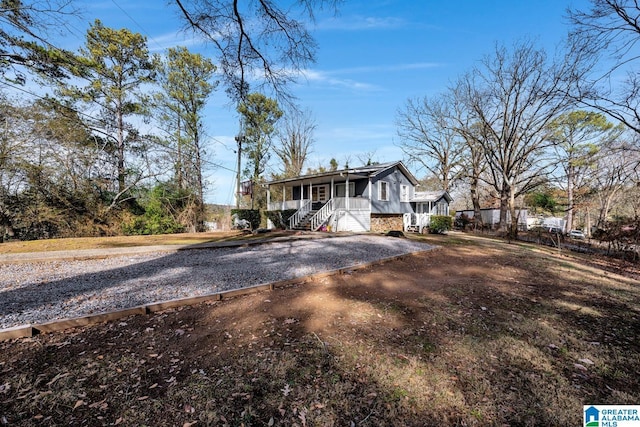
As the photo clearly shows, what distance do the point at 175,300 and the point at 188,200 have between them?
15.4 meters

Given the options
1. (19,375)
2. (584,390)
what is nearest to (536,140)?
(584,390)

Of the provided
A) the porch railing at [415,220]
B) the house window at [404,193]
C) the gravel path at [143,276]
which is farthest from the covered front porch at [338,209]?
the gravel path at [143,276]

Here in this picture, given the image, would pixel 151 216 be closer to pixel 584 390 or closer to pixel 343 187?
pixel 343 187

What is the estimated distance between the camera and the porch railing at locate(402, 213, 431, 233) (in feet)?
63.8

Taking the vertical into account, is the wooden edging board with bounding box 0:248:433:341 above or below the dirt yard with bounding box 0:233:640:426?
above

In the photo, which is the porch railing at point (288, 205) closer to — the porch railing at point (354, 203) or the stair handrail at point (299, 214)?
the stair handrail at point (299, 214)

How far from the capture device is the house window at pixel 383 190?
698 inches

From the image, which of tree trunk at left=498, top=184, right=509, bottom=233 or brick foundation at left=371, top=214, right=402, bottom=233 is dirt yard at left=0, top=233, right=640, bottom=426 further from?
tree trunk at left=498, top=184, right=509, bottom=233

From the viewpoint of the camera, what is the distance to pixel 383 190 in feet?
59.2

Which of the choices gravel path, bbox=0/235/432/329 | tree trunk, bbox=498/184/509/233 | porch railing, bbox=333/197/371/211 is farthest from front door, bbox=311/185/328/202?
tree trunk, bbox=498/184/509/233

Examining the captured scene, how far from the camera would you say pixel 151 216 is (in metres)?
15.2

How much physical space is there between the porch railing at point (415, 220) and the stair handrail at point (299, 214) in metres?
7.96

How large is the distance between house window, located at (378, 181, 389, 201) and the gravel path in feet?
30.9

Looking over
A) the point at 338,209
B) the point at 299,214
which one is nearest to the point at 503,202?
the point at 338,209
